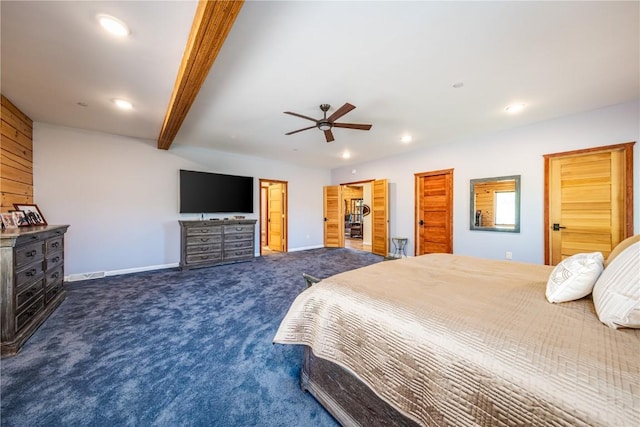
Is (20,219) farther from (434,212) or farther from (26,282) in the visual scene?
(434,212)

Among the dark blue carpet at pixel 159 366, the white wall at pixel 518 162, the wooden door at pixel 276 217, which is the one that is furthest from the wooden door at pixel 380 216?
the dark blue carpet at pixel 159 366

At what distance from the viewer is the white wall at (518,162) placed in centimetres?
324

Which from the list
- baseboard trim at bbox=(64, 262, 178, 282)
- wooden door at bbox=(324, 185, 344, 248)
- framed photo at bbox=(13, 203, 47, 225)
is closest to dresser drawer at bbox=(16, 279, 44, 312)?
framed photo at bbox=(13, 203, 47, 225)

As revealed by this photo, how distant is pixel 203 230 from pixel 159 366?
10.9 ft

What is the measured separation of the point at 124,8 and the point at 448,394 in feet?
9.40

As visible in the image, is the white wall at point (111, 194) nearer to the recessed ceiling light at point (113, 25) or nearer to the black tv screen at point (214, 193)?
the black tv screen at point (214, 193)

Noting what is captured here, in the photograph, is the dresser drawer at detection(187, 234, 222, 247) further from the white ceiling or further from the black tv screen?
the white ceiling

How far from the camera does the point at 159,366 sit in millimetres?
1729

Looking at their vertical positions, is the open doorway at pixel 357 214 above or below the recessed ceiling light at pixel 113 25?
below

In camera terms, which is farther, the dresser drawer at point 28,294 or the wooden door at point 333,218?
the wooden door at point 333,218

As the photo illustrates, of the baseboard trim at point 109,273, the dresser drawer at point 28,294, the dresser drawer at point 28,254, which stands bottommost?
the baseboard trim at point 109,273

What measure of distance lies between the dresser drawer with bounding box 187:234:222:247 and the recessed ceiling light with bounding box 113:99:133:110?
7.82 feet

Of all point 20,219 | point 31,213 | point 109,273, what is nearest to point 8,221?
point 20,219

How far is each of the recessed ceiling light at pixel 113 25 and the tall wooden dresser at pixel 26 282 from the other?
180 cm
